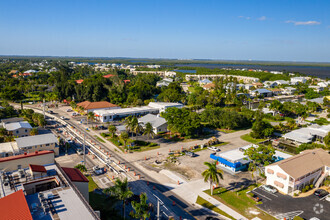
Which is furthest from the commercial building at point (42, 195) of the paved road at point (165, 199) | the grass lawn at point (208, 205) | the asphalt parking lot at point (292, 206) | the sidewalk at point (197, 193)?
the asphalt parking lot at point (292, 206)

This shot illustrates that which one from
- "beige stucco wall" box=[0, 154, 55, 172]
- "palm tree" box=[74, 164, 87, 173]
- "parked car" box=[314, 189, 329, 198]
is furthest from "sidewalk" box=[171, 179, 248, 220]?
"beige stucco wall" box=[0, 154, 55, 172]

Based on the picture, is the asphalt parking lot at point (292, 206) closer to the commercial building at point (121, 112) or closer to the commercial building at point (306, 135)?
the commercial building at point (306, 135)

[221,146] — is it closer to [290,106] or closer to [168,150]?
[168,150]

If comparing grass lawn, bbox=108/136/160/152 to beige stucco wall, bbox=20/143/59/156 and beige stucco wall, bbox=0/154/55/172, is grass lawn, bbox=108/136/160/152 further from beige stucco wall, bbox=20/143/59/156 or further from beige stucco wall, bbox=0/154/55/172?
beige stucco wall, bbox=0/154/55/172

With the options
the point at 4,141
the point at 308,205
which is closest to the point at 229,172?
the point at 308,205

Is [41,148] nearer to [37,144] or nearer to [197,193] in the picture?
[37,144]

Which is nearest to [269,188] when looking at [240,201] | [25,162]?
[240,201]
